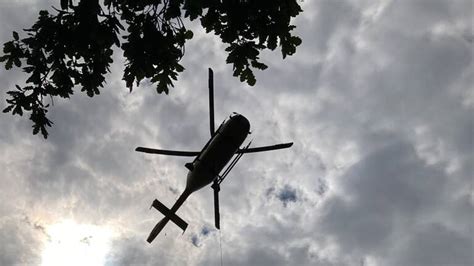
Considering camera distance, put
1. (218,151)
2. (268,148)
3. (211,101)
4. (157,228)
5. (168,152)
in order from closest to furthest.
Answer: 1. (218,151)
2. (211,101)
3. (168,152)
4. (268,148)
5. (157,228)

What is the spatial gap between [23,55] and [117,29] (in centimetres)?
192

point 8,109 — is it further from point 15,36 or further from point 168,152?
point 168,152

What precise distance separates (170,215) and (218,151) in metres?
4.64

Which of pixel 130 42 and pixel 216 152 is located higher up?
pixel 216 152

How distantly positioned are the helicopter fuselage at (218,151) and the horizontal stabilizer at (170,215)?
308 cm

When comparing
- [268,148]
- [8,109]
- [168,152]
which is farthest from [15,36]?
[268,148]

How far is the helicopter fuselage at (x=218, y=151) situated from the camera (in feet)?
48.3

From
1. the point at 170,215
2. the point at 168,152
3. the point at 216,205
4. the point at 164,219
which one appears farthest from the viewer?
the point at 164,219

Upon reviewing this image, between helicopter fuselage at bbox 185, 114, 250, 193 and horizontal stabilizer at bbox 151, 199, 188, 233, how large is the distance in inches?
121

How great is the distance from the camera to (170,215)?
57.8 feet

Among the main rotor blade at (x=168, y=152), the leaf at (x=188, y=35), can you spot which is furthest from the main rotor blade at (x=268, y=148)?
the leaf at (x=188, y=35)

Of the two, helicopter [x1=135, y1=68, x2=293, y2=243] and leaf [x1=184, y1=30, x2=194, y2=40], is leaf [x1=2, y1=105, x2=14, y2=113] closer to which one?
leaf [x1=184, y1=30, x2=194, y2=40]

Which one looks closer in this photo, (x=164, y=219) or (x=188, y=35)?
(x=188, y=35)

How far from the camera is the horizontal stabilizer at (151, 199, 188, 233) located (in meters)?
17.6
